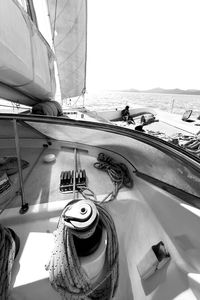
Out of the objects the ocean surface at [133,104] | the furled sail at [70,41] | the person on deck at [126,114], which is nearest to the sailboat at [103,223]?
the ocean surface at [133,104]

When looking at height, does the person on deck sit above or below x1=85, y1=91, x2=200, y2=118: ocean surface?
below

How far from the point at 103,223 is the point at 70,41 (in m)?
5.34

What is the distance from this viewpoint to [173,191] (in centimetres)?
71

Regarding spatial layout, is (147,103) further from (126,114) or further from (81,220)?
(81,220)

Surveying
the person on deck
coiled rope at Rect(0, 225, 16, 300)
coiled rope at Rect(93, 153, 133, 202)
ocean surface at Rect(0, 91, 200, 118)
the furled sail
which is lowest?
coiled rope at Rect(0, 225, 16, 300)

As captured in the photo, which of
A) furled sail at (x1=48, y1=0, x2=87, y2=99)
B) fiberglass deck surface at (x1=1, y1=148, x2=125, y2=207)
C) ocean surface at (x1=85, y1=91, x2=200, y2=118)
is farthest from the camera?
ocean surface at (x1=85, y1=91, x2=200, y2=118)

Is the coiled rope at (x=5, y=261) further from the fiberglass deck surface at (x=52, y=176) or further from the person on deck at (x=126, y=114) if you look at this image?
the person on deck at (x=126, y=114)

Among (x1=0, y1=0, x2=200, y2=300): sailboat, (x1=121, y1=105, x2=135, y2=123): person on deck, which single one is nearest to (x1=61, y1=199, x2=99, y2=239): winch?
(x1=0, y1=0, x2=200, y2=300): sailboat

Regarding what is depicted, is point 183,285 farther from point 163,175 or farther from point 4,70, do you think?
point 4,70

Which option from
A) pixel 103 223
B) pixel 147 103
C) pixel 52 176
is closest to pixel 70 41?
pixel 52 176

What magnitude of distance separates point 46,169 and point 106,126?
73 cm

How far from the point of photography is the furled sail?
3.79 metres

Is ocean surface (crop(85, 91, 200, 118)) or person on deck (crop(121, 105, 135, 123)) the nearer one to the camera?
person on deck (crop(121, 105, 135, 123))

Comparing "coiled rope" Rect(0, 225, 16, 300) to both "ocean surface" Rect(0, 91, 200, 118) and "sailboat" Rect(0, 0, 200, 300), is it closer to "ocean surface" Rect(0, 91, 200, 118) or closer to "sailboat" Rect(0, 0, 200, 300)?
"sailboat" Rect(0, 0, 200, 300)
